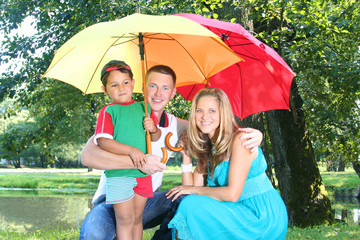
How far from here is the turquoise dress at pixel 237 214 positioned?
284 cm

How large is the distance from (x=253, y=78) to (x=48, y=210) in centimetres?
1516

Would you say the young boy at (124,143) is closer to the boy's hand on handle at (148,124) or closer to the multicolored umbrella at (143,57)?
the boy's hand on handle at (148,124)

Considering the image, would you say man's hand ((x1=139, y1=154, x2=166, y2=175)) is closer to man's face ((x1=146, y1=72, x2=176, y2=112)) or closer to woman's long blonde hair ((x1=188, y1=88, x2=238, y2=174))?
woman's long blonde hair ((x1=188, y1=88, x2=238, y2=174))

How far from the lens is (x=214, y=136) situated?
326 cm

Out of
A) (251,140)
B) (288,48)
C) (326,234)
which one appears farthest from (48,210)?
(251,140)

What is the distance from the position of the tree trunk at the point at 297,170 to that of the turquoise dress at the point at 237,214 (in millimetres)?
5035

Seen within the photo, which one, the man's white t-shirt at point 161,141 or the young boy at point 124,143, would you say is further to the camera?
the man's white t-shirt at point 161,141

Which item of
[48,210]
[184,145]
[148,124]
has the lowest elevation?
[48,210]

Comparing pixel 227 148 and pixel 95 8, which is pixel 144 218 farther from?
pixel 95 8

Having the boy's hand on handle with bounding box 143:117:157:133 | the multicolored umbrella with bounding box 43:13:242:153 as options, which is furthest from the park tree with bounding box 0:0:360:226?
the boy's hand on handle with bounding box 143:117:157:133

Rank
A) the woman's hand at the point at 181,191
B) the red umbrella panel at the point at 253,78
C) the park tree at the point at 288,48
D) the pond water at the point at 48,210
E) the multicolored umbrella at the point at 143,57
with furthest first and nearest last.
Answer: the pond water at the point at 48,210 < the park tree at the point at 288,48 < the red umbrella panel at the point at 253,78 < the multicolored umbrella at the point at 143,57 < the woman's hand at the point at 181,191

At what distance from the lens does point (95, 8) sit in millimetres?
7352

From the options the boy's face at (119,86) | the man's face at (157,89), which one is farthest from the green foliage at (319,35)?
the boy's face at (119,86)

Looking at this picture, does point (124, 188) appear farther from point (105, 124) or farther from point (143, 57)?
point (143, 57)
